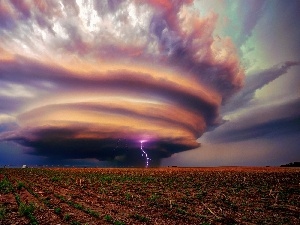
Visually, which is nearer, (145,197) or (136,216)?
(136,216)

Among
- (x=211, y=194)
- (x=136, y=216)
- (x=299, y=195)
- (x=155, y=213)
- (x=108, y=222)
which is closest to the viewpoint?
(x=108, y=222)

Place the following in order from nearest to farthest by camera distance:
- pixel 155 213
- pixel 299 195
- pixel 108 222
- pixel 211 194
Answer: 1. pixel 108 222
2. pixel 155 213
3. pixel 299 195
4. pixel 211 194

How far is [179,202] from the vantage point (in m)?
23.2

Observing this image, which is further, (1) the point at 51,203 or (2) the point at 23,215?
(1) the point at 51,203

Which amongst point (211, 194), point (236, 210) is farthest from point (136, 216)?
point (211, 194)

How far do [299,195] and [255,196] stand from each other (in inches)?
143

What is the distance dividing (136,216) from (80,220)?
336cm

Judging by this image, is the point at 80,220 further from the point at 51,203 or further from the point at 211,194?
the point at 211,194

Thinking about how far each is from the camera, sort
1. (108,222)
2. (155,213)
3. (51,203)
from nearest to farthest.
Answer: (108,222) < (155,213) < (51,203)

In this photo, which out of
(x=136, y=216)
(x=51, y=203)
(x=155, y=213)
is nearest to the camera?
(x=136, y=216)

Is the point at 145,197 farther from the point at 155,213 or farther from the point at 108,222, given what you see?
the point at 108,222

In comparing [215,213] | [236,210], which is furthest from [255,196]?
[215,213]

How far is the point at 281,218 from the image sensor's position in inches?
673

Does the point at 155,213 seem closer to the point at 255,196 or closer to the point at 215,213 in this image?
the point at 215,213
